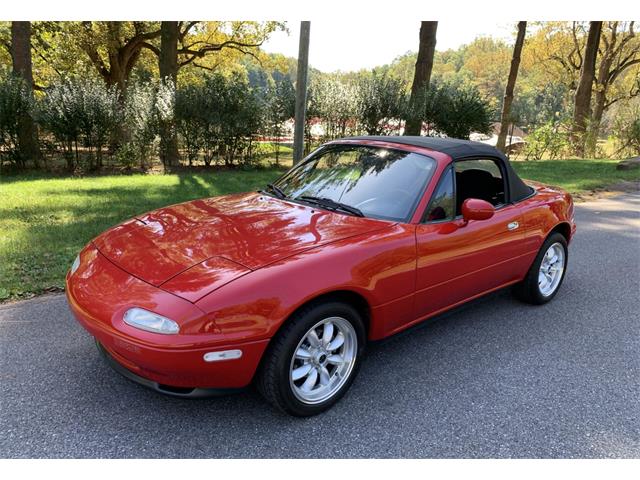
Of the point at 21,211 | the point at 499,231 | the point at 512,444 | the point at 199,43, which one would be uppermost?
the point at 199,43

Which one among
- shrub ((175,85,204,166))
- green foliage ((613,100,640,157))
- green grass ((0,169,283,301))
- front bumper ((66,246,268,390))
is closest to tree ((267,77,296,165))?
green grass ((0,169,283,301))

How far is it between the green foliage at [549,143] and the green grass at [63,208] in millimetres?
13069

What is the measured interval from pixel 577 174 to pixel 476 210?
11802mm

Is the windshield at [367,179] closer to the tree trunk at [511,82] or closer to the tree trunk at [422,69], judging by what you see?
the tree trunk at [422,69]

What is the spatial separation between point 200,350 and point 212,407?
0.65 meters

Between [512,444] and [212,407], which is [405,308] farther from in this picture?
[212,407]

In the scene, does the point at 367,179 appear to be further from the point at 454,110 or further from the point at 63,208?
the point at 454,110

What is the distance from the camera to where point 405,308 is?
3.11 m

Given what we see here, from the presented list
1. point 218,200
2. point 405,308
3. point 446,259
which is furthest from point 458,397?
point 218,200

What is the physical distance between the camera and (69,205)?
718cm

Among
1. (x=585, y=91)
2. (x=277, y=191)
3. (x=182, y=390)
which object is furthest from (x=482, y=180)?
(x=585, y=91)

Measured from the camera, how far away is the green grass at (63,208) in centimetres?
466

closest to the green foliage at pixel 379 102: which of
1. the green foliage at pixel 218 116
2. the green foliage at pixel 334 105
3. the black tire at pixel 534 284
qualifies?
the green foliage at pixel 334 105

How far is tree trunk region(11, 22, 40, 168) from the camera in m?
10.3
